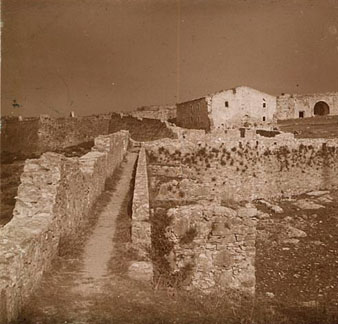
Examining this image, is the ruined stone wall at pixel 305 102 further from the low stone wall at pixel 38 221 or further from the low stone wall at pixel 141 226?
the low stone wall at pixel 141 226

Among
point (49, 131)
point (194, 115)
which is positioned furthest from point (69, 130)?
point (194, 115)

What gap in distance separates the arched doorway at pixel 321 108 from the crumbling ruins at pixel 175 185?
1146cm

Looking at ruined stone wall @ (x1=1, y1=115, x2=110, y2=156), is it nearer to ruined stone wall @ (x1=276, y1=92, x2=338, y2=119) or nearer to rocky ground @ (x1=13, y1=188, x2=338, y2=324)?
ruined stone wall @ (x1=276, y1=92, x2=338, y2=119)

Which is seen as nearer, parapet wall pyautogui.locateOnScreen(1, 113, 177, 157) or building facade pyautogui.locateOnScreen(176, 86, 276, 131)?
parapet wall pyautogui.locateOnScreen(1, 113, 177, 157)

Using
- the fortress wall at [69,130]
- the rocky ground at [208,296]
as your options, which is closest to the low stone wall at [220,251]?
the rocky ground at [208,296]

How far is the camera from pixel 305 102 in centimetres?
5228

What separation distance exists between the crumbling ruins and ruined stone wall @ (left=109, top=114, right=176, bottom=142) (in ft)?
0.38

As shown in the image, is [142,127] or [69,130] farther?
[69,130]

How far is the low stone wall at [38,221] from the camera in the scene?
19.4 feet

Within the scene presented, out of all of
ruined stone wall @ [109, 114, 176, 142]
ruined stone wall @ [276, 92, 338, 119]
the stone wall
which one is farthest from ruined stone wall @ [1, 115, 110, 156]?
ruined stone wall @ [276, 92, 338, 119]

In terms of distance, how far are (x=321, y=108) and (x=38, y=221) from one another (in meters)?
51.4

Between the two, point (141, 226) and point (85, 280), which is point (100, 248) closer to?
point (141, 226)

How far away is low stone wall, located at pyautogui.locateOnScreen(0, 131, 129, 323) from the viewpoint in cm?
590

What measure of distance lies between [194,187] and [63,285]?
488 inches
